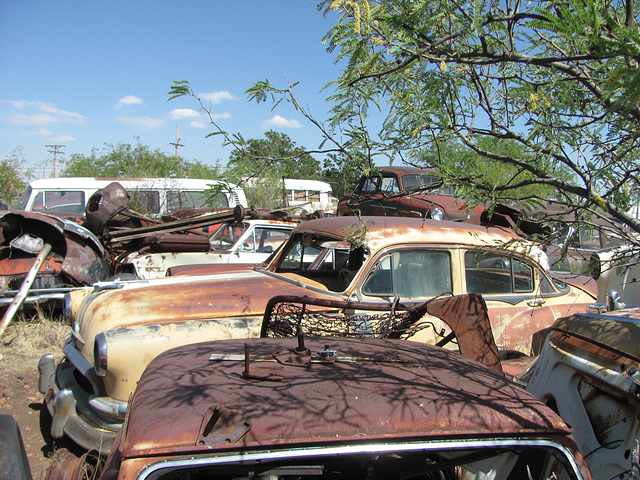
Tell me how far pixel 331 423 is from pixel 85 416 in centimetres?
226

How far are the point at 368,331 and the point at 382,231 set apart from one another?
1.05 metres

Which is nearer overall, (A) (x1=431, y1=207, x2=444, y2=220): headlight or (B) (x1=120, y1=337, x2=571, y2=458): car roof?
(B) (x1=120, y1=337, x2=571, y2=458): car roof

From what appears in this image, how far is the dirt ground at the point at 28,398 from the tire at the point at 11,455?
6.16ft

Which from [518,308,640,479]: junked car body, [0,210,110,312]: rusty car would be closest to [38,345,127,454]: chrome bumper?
[518,308,640,479]: junked car body

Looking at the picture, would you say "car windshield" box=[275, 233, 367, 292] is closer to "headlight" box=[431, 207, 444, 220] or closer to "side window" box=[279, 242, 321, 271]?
"side window" box=[279, 242, 321, 271]

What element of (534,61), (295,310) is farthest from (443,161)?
(295,310)

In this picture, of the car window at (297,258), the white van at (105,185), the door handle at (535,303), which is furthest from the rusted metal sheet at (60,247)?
the door handle at (535,303)

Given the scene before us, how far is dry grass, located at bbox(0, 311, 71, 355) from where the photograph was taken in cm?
549

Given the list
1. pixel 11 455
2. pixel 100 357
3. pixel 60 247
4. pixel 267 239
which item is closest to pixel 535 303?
pixel 100 357

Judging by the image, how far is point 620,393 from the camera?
2.01m

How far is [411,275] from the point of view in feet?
13.0

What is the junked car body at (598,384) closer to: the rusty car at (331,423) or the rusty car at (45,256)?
the rusty car at (331,423)

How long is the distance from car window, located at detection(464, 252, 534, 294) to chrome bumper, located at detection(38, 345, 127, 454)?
9.50ft

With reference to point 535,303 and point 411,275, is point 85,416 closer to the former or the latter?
point 411,275
